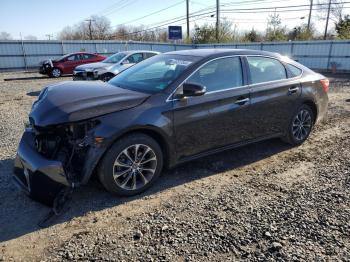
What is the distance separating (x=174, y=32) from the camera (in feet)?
94.3

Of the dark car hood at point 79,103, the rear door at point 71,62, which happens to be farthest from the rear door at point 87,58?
the dark car hood at point 79,103

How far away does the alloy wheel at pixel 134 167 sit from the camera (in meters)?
3.64

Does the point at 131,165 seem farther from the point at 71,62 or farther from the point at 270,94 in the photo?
the point at 71,62

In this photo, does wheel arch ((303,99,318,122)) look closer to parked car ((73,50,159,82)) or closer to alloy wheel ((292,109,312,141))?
alloy wheel ((292,109,312,141))

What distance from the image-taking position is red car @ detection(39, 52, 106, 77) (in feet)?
60.7

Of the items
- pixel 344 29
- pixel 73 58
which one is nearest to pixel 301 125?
pixel 73 58

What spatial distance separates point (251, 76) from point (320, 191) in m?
1.85

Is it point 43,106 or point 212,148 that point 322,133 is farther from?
point 43,106

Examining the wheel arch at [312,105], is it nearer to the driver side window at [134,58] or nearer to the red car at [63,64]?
the driver side window at [134,58]

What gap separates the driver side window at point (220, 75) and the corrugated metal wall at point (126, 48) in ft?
59.9

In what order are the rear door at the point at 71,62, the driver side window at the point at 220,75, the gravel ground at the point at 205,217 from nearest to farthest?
the gravel ground at the point at 205,217, the driver side window at the point at 220,75, the rear door at the point at 71,62

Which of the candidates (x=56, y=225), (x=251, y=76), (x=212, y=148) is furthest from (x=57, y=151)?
(x=251, y=76)

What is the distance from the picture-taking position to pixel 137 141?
3.67m

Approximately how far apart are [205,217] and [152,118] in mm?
1263
